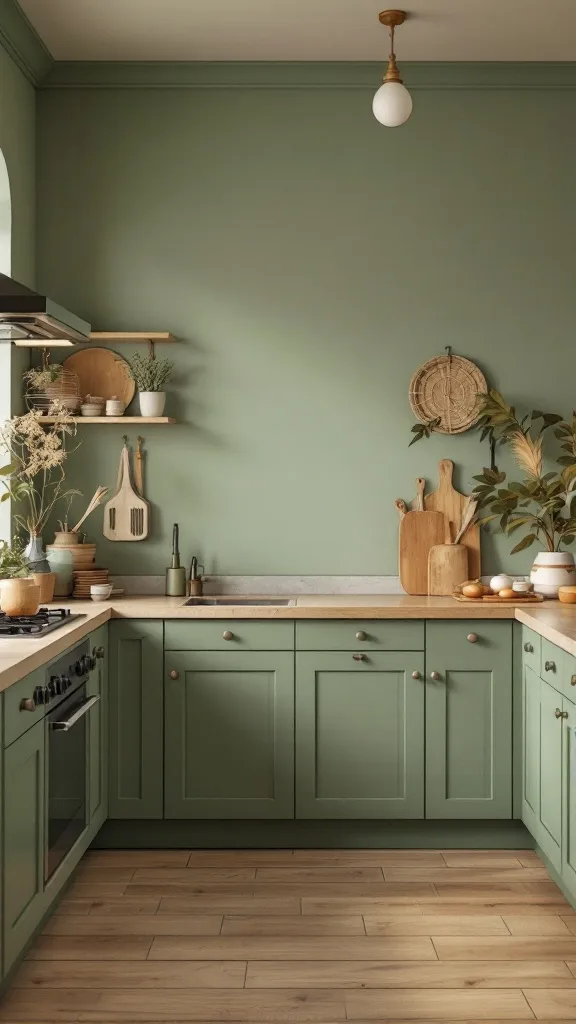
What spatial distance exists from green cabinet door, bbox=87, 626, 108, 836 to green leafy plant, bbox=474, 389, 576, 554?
167cm

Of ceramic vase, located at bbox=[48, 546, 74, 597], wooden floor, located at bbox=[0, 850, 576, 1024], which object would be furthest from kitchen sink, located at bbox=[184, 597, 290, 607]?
wooden floor, located at bbox=[0, 850, 576, 1024]

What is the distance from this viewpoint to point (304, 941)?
9.86ft

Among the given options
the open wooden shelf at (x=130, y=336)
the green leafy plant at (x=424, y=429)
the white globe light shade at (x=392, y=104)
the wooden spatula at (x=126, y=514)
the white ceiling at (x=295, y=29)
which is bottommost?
the wooden spatula at (x=126, y=514)

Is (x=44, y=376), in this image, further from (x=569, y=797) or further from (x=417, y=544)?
(x=569, y=797)

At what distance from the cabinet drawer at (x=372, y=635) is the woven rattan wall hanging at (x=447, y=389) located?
38.4 inches

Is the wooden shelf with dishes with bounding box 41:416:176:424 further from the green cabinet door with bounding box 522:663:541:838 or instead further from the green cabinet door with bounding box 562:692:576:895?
the green cabinet door with bounding box 562:692:576:895

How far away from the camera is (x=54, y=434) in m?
4.05

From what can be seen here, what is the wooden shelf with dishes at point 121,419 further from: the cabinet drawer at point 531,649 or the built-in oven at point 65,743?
the cabinet drawer at point 531,649

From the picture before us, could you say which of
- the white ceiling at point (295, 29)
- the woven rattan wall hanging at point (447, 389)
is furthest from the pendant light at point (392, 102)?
the woven rattan wall hanging at point (447, 389)

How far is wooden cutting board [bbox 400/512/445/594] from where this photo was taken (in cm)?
428

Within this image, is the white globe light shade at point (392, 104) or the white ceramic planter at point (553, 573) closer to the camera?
the white globe light shade at point (392, 104)

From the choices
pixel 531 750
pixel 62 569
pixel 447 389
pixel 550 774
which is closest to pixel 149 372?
pixel 62 569

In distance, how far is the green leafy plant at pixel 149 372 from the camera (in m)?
4.26

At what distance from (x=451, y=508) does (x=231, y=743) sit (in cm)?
138
